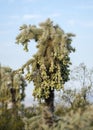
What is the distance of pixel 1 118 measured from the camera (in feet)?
125

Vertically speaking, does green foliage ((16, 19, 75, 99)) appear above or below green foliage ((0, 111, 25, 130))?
above

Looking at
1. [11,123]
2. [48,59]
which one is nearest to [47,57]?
[48,59]

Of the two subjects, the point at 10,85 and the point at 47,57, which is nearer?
the point at 47,57

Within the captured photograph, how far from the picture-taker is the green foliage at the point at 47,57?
35.8 metres

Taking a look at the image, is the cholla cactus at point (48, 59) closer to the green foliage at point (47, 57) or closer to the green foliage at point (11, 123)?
the green foliage at point (47, 57)

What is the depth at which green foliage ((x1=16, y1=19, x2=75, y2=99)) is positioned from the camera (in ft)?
117

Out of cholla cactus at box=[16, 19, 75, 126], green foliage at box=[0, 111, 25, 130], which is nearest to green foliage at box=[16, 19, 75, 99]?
cholla cactus at box=[16, 19, 75, 126]

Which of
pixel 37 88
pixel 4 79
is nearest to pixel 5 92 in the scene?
pixel 4 79

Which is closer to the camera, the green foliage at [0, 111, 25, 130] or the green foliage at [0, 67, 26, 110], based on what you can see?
the green foliage at [0, 111, 25, 130]

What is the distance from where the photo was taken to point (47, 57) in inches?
1444

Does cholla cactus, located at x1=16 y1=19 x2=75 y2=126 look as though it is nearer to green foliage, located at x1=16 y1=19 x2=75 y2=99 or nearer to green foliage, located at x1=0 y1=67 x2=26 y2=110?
green foliage, located at x1=16 y1=19 x2=75 y2=99

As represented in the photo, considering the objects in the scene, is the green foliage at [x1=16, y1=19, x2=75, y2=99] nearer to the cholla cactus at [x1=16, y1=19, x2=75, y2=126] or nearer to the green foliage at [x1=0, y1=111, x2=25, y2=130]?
the cholla cactus at [x1=16, y1=19, x2=75, y2=126]

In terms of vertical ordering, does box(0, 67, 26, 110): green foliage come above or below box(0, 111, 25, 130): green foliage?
above

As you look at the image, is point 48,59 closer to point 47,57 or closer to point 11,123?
point 47,57
